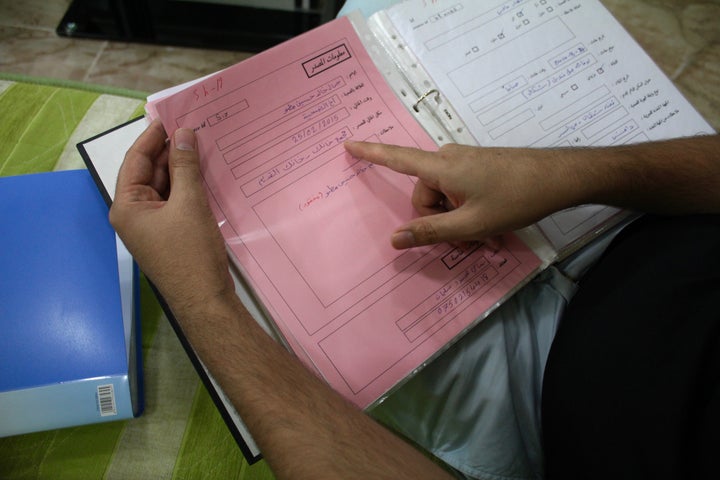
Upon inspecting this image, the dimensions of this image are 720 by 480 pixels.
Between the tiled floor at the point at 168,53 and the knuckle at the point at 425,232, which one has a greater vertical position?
the tiled floor at the point at 168,53

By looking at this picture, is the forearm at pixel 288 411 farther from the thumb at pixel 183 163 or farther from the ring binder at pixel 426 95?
the ring binder at pixel 426 95

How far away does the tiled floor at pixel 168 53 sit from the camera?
3.78ft

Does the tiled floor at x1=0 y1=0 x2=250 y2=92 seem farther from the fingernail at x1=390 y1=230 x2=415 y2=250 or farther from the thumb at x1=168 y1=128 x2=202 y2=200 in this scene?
the fingernail at x1=390 y1=230 x2=415 y2=250

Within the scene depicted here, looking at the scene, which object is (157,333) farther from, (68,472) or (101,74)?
(101,74)

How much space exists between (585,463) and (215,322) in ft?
1.32

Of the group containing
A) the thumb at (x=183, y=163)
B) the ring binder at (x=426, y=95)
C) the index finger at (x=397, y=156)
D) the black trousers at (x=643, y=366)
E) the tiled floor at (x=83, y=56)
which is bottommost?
the black trousers at (x=643, y=366)

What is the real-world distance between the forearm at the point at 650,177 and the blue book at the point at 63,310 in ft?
2.03

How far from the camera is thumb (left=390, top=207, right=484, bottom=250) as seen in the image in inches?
19.7

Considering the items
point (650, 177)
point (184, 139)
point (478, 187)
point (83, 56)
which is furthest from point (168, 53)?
point (650, 177)

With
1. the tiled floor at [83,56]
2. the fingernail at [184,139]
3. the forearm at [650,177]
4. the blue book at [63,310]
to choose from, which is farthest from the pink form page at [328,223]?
the tiled floor at [83,56]

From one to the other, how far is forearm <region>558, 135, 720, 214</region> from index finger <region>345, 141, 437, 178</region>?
7.0 inches

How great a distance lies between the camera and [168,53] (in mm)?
1215

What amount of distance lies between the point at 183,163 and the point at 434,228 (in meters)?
0.30

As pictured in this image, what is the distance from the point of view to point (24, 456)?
2.01ft
